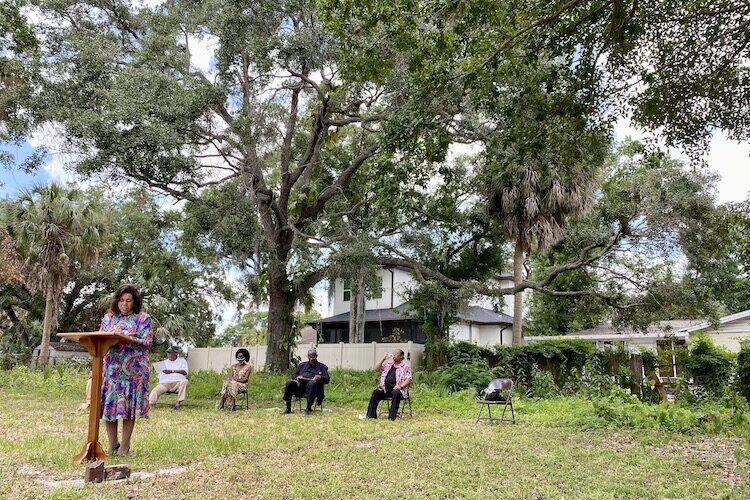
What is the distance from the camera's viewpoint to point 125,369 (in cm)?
500

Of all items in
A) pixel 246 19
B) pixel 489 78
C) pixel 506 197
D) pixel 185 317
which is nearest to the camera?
pixel 489 78

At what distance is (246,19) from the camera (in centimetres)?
1122

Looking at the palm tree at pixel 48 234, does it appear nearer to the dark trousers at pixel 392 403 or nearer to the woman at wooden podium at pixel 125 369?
the dark trousers at pixel 392 403

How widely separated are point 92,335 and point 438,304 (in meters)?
11.4

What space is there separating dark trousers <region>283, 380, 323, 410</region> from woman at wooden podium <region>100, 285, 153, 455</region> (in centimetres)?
439

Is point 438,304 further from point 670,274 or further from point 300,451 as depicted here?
point 300,451

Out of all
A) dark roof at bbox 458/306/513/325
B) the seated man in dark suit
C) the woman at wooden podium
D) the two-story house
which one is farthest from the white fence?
the woman at wooden podium

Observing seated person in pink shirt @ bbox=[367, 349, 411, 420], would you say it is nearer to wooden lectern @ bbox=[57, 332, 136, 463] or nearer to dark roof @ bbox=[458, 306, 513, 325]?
wooden lectern @ bbox=[57, 332, 136, 463]

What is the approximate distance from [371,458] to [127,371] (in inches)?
91.7

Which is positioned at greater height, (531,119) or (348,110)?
(348,110)

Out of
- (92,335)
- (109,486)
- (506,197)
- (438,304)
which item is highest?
(506,197)

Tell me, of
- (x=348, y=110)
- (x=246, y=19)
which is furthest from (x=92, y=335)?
(x=348, y=110)

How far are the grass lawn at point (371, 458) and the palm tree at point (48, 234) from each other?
346 inches

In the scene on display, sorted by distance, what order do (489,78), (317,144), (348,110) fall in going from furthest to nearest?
(317,144) < (348,110) < (489,78)
